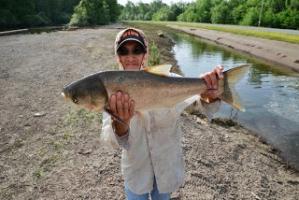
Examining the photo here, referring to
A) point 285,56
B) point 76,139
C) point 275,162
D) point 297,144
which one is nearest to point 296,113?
point 297,144

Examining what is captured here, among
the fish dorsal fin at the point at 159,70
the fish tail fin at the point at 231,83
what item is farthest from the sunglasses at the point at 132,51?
the fish tail fin at the point at 231,83

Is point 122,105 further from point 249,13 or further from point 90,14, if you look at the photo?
point 90,14

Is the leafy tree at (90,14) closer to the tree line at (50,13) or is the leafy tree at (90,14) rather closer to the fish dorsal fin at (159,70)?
the tree line at (50,13)

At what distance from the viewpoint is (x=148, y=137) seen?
11.8 ft

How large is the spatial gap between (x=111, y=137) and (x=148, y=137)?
370 mm

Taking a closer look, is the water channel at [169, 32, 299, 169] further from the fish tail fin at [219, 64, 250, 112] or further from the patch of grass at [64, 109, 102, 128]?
the fish tail fin at [219, 64, 250, 112]

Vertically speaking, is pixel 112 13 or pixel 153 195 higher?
pixel 153 195

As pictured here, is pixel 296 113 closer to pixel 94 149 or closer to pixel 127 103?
pixel 94 149

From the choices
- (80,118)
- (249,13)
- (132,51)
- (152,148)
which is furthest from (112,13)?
(152,148)

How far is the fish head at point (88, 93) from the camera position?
3137 millimetres

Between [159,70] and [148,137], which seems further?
[148,137]

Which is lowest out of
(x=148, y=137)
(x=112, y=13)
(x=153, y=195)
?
(x=112, y=13)

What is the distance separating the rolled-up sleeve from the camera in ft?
11.2

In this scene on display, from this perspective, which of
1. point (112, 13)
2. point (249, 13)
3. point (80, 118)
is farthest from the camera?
point (112, 13)
